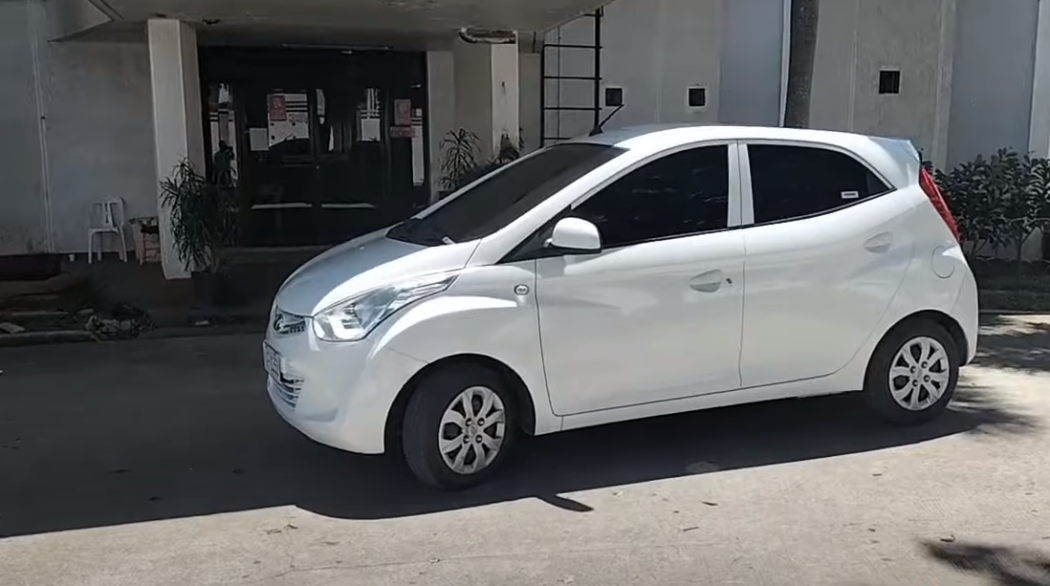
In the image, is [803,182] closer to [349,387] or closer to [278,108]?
[349,387]

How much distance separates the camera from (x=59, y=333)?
8.51m

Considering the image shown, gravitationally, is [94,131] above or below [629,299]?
above

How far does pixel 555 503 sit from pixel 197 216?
7186 mm

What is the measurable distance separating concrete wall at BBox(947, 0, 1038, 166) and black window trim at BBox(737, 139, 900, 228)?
8594 mm

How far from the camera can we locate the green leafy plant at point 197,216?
10672mm

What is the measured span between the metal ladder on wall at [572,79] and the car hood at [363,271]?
8638 mm

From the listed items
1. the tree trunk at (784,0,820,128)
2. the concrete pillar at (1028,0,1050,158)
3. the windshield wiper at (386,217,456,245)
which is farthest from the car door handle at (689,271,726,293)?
the concrete pillar at (1028,0,1050,158)

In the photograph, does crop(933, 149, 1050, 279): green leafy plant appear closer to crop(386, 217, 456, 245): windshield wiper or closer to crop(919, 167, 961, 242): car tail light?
crop(919, 167, 961, 242): car tail light

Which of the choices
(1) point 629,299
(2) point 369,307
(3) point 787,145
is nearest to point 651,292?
(1) point 629,299

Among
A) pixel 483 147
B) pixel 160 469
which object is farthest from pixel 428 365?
pixel 483 147

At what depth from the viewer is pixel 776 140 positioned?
5.59 m

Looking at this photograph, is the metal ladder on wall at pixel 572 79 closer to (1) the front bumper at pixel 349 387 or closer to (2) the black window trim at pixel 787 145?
(2) the black window trim at pixel 787 145

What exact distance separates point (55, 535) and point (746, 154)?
13.3 ft

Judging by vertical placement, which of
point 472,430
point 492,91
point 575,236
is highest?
point 492,91
